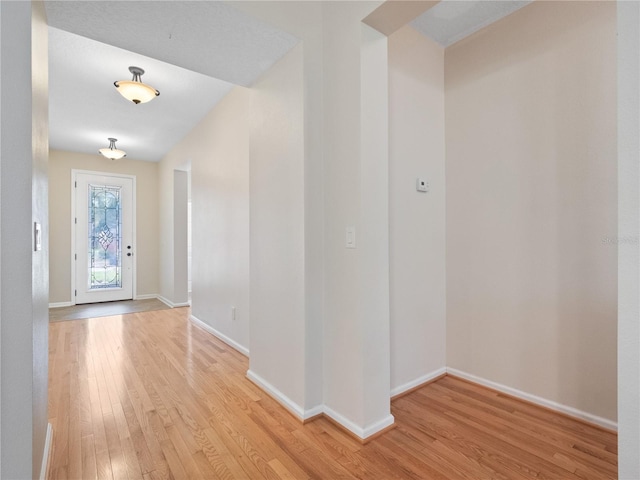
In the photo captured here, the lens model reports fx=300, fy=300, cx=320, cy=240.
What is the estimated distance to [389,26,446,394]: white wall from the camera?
2.34 m

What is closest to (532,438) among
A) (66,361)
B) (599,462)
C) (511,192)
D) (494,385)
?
(599,462)

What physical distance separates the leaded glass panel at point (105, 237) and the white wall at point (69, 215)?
325 mm

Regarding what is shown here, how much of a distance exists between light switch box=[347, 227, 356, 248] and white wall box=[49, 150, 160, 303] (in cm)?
576

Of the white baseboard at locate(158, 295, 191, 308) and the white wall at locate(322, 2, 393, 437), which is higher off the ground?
the white wall at locate(322, 2, 393, 437)

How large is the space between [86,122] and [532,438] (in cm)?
587

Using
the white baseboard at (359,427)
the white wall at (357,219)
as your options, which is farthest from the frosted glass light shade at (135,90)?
the white baseboard at (359,427)

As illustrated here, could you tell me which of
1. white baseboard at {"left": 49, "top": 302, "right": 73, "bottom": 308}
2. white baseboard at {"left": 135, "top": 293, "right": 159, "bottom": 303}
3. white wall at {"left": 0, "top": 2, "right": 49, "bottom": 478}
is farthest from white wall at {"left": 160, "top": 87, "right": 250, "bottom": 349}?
white baseboard at {"left": 49, "top": 302, "right": 73, "bottom": 308}

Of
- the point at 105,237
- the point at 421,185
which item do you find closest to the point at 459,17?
the point at 421,185

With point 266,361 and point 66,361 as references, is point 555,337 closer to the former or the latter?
point 266,361

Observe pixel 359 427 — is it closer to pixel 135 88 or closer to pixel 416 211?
pixel 416 211

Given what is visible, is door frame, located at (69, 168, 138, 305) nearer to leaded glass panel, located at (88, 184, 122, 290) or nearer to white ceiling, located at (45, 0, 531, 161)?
leaded glass panel, located at (88, 184, 122, 290)

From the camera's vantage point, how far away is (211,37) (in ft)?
6.38

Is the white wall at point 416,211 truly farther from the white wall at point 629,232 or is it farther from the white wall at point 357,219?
the white wall at point 629,232

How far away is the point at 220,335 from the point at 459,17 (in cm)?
395
